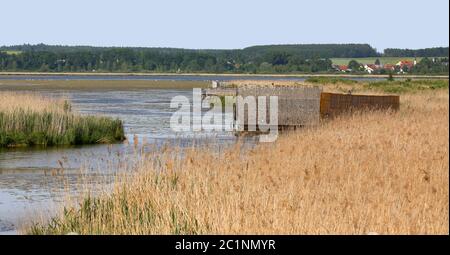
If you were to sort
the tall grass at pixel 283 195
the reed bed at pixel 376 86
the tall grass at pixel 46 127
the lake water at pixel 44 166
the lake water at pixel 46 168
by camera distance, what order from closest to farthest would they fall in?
the tall grass at pixel 283 195, the lake water at pixel 46 168, the lake water at pixel 44 166, the tall grass at pixel 46 127, the reed bed at pixel 376 86

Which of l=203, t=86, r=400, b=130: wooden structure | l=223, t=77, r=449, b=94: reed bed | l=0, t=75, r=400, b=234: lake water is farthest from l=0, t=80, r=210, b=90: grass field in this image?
l=0, t=75, r=400, b=234: lake water

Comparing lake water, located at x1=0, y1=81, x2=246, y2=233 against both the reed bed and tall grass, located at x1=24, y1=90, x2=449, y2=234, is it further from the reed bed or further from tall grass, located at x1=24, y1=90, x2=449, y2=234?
the reed bed

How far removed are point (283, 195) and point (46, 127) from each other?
18.5m

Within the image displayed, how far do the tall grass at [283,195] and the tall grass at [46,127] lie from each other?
1345cm

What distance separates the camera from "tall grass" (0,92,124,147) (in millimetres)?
27484

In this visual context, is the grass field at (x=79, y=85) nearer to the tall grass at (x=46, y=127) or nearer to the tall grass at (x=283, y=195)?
the tall grass at (x=46, y=127)

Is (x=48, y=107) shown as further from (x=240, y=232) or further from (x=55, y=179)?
(x=240, y=232)

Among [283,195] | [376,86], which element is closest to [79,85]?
[376,86]

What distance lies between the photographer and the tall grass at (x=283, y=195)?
973 cm

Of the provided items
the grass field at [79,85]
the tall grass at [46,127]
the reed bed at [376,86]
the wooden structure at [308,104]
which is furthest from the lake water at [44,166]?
the grass field at [79,85]

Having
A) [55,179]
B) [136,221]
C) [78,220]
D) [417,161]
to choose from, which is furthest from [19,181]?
[417,161]

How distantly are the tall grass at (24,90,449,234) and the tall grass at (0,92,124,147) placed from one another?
13.5 m

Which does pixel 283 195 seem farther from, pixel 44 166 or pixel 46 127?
pixel 46 127

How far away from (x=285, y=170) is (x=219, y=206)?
2.52m
